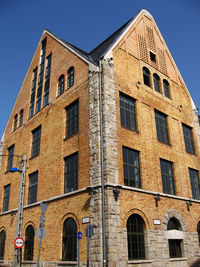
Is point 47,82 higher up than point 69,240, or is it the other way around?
point 47,82

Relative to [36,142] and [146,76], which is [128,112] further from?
[36,142]

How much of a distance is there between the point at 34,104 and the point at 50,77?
9.95 ft

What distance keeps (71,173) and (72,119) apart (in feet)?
12.9

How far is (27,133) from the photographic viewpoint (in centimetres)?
2341

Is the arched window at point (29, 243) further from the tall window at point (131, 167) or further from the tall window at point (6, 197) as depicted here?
the tall window at point (131, 167)

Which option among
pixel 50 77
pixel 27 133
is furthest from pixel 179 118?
pixel 27 133

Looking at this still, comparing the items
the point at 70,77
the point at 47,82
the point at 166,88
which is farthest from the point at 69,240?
the point at 166,88

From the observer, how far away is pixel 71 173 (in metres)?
16.8

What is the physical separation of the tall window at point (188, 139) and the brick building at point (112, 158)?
3.9 inches

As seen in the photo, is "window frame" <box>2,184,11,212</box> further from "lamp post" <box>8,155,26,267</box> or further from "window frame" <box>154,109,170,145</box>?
"window frame" <box>154,109,170,145</box>

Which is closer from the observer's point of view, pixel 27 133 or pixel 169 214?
pixel 169 214

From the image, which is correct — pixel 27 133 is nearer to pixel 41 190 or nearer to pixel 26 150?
pixel 26 150

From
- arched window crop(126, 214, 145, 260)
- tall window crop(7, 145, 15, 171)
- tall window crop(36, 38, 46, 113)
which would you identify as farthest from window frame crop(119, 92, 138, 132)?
tall window crop(7, 145, 15, 171)

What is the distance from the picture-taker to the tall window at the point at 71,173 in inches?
640
